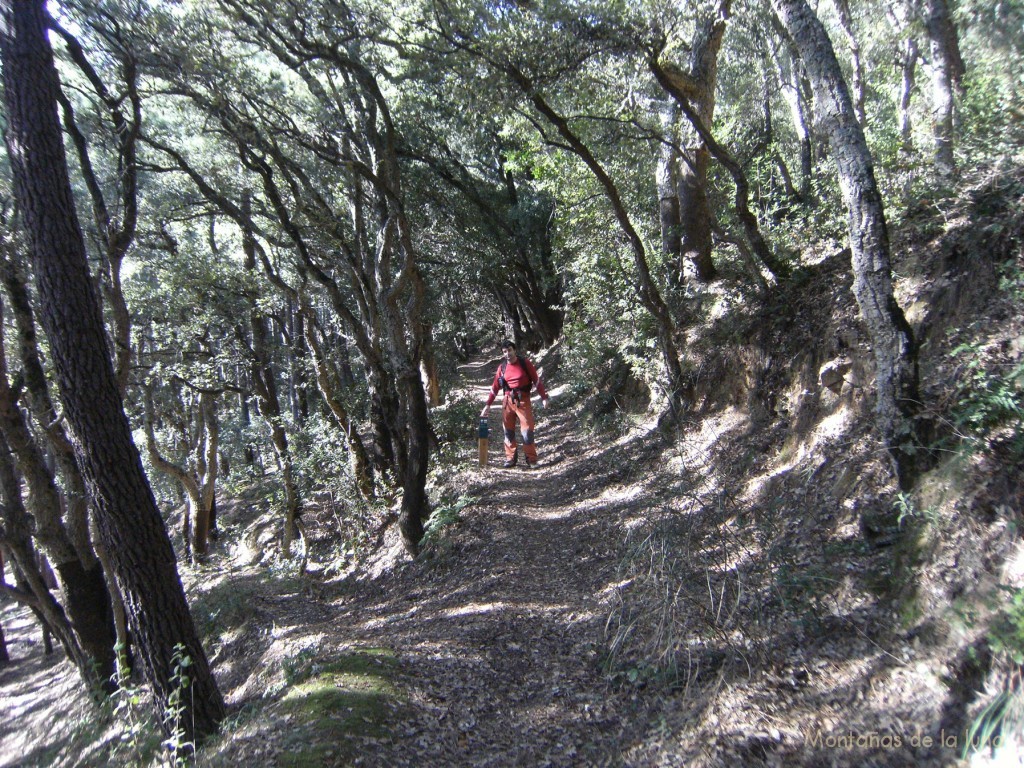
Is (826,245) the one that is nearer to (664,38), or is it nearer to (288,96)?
(664,38)

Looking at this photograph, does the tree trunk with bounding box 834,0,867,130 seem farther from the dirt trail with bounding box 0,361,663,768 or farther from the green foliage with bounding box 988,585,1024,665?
the green foliage with bounding box 988,585,1024,665

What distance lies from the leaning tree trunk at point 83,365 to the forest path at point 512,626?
1.83 meters

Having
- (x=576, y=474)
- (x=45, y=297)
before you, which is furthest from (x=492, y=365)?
(x=45, y=297)

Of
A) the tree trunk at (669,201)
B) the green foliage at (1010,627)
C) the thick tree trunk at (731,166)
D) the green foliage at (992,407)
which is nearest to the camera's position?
the green foliage at (1010,627)

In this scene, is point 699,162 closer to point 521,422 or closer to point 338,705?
point 521,422

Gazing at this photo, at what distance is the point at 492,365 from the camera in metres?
42.3

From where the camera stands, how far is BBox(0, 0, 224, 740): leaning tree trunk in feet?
17.6

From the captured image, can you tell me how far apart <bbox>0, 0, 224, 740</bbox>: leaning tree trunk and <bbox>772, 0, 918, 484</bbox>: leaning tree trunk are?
5908 mm

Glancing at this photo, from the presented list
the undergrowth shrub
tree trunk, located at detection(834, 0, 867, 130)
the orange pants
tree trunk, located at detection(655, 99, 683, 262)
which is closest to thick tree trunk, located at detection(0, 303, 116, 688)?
the orange pants

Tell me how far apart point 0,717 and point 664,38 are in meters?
16.7

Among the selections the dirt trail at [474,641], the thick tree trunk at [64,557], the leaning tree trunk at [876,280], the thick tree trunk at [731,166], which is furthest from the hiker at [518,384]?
the leaning tree trunk at [876,280]

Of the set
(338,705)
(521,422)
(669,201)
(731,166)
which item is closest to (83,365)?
(338,705)

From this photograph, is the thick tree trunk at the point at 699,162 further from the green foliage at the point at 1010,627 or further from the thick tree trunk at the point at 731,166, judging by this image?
the green foliage at the point at 1010,627

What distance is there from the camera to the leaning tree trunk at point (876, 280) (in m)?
4.70
